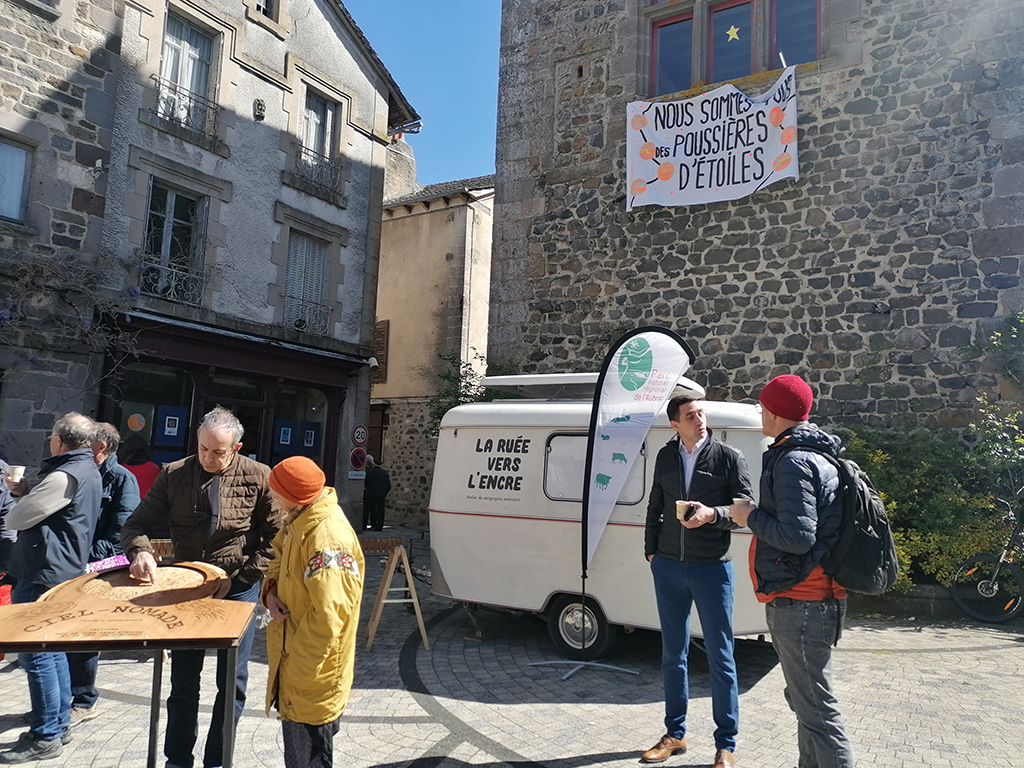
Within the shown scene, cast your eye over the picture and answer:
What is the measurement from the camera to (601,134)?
1165 cm

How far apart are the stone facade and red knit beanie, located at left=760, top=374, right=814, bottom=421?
10.0 meters

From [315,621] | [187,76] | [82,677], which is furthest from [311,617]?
[187,76]

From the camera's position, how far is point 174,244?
1241 cm

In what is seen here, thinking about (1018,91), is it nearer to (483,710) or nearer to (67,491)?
(483,710)

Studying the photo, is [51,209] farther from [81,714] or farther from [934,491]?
[934,491]

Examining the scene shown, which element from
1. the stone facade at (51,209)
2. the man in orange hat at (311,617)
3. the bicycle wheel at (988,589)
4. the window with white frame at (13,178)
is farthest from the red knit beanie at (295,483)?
the window with white frame at (13,178)

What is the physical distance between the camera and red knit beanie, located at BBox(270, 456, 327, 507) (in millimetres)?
3029

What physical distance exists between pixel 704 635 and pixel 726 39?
31.9 ft

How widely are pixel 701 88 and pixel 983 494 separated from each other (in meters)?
6.61

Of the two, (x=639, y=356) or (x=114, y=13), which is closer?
(x=639, y=356)

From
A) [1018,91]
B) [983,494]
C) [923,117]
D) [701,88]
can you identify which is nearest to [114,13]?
[701,88]

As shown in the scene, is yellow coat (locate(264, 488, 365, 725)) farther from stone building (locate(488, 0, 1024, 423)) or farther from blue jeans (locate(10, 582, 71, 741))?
stone building (locate(488, 0, 1024, 423))

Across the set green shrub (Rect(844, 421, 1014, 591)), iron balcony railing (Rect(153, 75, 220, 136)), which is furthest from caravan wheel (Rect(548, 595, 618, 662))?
iron balcony railing (Rect(153, 75, 220, 136))

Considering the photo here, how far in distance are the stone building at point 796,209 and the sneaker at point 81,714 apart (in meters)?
8.23
